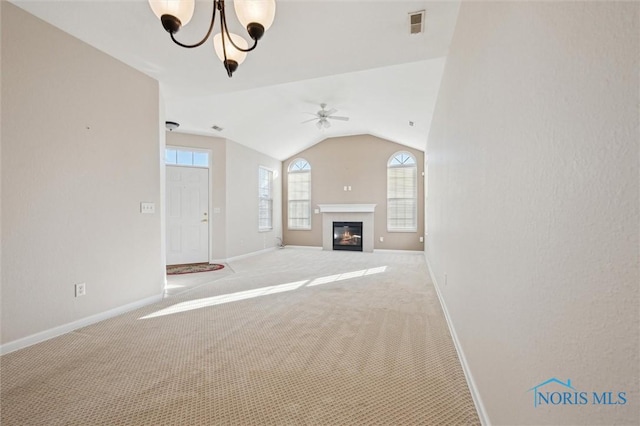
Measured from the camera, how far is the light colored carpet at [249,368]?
4.72 feet

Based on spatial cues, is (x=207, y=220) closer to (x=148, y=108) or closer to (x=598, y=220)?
(x=148, y=108)

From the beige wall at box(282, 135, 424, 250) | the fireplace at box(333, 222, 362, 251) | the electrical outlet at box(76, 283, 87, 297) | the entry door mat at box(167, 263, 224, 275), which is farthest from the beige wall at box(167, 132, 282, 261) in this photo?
the electrical outlet at box(76, 283, 87, 297)

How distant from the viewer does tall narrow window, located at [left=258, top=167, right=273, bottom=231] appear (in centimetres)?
755

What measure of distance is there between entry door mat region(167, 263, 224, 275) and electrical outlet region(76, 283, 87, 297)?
2309 millimetres

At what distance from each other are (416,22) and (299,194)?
6.48m

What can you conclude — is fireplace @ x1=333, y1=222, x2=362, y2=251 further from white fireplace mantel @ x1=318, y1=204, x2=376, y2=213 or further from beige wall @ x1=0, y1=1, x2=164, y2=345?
beige wall @ x1=0, y1=1, x2=164, y2=345

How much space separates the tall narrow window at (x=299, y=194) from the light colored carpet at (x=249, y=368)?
5219 millimetres

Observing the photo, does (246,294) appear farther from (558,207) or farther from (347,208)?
(347,208)

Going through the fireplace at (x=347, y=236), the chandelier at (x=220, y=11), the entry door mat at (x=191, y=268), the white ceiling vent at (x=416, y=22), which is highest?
the white ceiling vent at (x=416, y=22)

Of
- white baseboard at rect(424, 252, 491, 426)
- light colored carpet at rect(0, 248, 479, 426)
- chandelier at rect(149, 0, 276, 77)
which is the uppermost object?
chandelier at rect(149, 0, 276, 77)

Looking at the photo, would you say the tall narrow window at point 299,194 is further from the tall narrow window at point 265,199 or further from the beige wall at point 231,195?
the beige wall at point 231,195

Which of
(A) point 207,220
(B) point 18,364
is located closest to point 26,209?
(B) point 18,364

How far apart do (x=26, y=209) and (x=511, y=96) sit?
3.29 metres

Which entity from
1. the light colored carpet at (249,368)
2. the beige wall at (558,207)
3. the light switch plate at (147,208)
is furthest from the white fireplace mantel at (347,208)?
the beige wall at (558,207)
